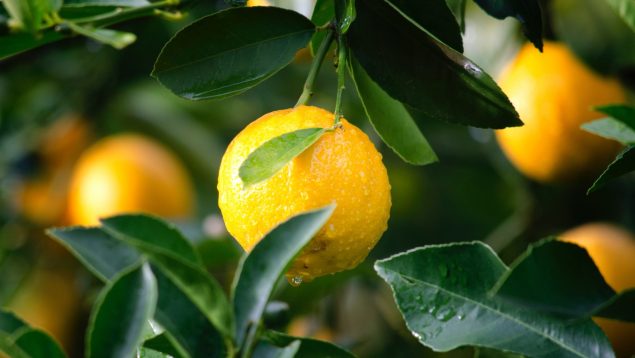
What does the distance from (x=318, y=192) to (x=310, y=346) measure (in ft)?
0.42

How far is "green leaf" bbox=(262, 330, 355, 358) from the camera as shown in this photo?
74cm

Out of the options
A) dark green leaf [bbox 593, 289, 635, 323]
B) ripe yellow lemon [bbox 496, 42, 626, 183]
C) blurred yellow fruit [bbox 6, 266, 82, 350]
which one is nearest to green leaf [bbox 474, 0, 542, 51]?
dark green leaf [bbox 593, 289, 635, 323]

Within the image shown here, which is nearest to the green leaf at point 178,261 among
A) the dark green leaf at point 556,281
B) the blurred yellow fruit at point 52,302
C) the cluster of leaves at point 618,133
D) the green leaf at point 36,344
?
the green leaf at point 36,344

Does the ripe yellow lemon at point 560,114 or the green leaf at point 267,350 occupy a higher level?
the green leaf at point 267,350

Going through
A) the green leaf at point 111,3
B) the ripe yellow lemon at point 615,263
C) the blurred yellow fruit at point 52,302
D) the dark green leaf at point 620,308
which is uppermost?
the green leaf at point 111,3

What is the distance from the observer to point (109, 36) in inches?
33.3

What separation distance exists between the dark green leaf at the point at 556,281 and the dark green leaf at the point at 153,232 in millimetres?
253

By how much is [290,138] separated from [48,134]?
159 cm

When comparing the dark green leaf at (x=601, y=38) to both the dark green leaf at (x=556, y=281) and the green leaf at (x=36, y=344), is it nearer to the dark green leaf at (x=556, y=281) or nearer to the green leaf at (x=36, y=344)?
the dark green leaf at (x=556, y=281)

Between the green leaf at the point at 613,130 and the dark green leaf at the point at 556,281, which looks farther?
the green leaf at the point at 613,130

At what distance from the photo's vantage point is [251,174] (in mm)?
726

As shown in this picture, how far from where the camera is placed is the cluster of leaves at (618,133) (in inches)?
30.7

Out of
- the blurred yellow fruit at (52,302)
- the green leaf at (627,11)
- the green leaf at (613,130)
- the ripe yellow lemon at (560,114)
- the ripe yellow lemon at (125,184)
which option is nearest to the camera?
the green leaf at (613,130)

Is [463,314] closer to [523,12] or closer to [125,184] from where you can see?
[523,12]
